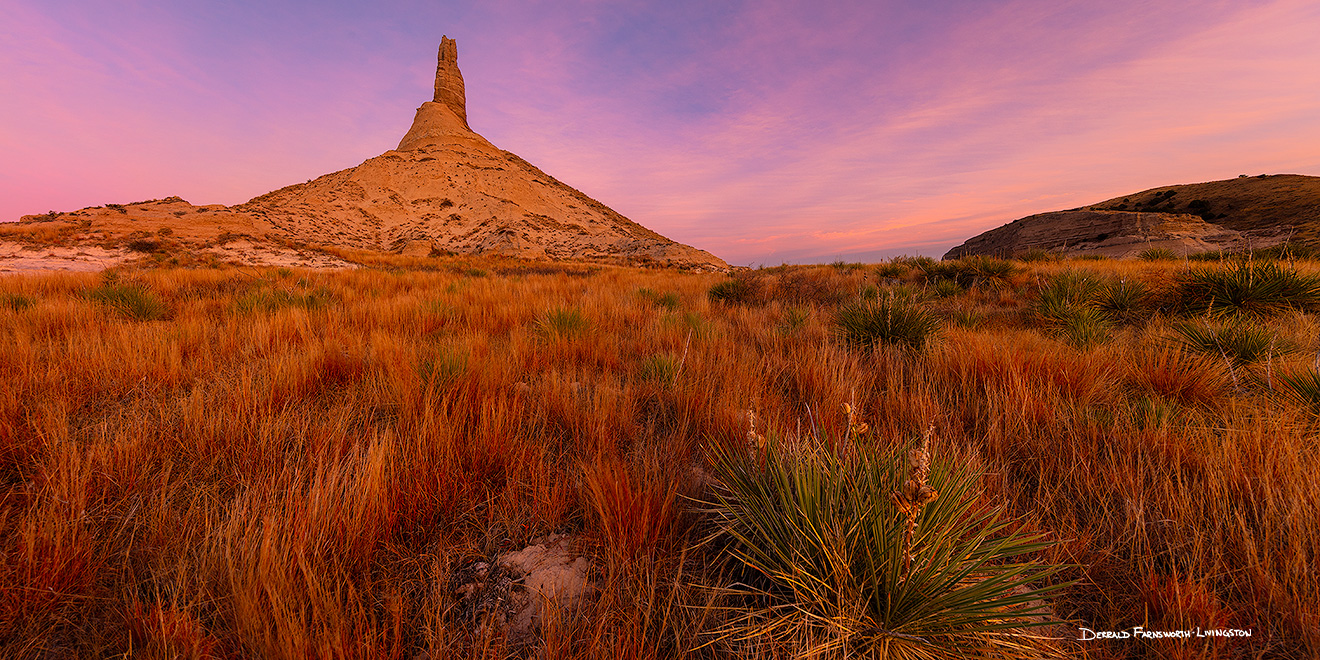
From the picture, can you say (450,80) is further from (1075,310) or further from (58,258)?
(1075,310)

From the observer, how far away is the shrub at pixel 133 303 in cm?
368

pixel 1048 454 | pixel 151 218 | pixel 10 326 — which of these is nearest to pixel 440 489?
pixel 1048 454

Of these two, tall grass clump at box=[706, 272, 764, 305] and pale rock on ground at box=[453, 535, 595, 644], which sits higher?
tall grass clump at box=[706, 272, 764, 305]

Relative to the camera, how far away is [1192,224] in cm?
1129

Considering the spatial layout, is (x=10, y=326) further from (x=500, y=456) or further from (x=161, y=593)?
(x=500, y=456)

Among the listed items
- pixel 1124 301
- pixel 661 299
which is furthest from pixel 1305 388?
pixel 661 299

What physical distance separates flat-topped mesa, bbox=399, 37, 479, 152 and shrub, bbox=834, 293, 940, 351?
4706 centimetres

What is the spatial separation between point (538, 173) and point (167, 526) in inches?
1895

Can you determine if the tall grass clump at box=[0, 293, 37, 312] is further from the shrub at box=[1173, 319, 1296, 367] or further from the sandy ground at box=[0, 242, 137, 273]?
the shrub at box=[1173, 319, 1296, 367]

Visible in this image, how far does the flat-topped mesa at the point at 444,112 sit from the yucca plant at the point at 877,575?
48.4 metres

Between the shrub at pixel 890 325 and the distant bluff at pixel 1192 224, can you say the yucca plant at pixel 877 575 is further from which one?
the distant bluff at pixel 1192 224

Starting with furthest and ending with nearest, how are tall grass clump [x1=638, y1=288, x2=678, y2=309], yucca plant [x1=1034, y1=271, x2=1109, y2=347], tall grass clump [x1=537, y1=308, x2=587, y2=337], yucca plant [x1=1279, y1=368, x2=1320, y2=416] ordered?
tall grass clump [x1=638, y1=288, x2=678, y2=309]
tall grass clump [x1=537, y1=308, x2=587, y2=337]
yucca plant [x1=1034, y1=271, x2=1109, y2=347]
yucca plant [x1=1279, y1=368, x2=1320, y2=416]

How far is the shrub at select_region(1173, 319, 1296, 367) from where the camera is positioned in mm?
2303

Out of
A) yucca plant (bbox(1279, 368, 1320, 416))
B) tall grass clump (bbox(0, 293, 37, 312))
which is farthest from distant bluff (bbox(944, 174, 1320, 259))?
tall grass clump (bbox(0, 293, 37, 312))
